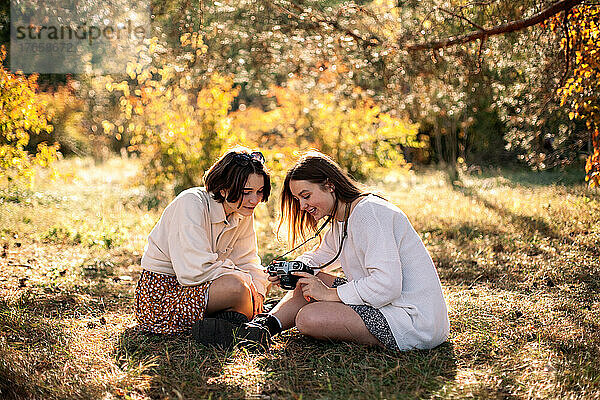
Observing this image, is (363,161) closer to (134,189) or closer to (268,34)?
(134,189)

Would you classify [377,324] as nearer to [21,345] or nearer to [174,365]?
[174,365]

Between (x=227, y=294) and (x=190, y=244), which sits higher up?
(x=190, y=244)

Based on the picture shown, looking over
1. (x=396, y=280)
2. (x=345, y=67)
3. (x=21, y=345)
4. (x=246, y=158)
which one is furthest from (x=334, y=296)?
(x=345, y=67)

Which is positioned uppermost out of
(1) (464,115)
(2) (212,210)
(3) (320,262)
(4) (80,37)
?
(4) (80,37)

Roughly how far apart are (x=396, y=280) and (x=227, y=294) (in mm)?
885

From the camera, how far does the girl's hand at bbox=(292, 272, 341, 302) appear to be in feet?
9.30

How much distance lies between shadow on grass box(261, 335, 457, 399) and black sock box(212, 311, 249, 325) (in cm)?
27

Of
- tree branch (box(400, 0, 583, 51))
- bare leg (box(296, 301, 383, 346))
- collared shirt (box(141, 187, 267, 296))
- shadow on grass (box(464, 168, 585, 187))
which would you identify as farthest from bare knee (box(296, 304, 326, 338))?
shadow on grass (box(464, 168, 585, 187))

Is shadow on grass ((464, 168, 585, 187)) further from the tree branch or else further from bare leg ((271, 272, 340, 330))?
bare leg ((271, 272, 340, 330))

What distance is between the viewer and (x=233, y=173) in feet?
9.88

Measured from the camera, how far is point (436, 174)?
10.1 m

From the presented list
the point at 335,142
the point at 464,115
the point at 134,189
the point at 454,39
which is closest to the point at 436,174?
the point at 464,115

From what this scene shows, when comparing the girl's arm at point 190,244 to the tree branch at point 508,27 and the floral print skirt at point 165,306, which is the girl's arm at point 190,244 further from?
the tree branch at point 508,27

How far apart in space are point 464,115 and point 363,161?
110 inches
